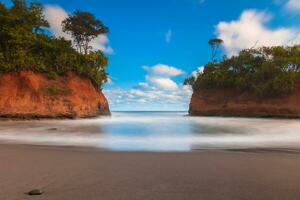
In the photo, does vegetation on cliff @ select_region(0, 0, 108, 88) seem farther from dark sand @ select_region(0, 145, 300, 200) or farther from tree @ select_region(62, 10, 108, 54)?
dark sand @ select_region(0, 145, 300, 200)

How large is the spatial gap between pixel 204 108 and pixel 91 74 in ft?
63.6

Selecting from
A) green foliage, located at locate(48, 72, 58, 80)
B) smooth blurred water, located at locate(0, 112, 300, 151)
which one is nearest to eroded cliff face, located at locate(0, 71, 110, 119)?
green foliage, located at locate(48, 72, 58, 80)

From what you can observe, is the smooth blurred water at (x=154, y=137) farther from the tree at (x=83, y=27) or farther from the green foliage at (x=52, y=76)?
the tree at (x=83, y=27)

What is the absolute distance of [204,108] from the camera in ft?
134

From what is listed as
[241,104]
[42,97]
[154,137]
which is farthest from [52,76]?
[241,104]

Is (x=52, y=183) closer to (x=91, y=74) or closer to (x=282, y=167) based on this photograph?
(x=282, y=167)

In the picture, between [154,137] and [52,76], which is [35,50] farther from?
[154,137]

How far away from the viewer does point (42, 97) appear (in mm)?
22359

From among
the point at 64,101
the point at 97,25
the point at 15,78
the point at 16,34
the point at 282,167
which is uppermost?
the point at 97,25

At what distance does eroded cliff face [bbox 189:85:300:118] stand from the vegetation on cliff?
17.8 metres

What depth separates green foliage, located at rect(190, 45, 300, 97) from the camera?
30250 mm

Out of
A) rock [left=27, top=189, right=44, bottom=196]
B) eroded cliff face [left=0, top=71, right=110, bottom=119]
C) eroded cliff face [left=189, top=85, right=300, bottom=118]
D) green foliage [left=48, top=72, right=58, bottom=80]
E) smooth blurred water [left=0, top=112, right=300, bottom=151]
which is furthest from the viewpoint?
eroded cliff face [left=189, top=85, right=300, bottom=118]

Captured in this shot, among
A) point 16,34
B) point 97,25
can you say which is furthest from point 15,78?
point 97,25

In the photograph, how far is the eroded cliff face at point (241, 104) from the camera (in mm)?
30062
